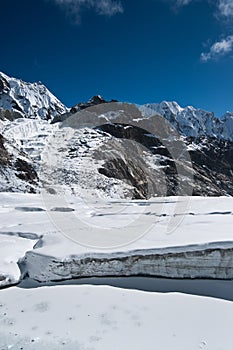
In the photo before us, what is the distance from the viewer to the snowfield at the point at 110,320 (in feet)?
11.1

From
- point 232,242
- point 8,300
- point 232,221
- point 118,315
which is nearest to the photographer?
point 118,315

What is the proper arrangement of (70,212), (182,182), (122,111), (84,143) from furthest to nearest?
1. (122,111)
2. (182,182)
3. (84,143)
4. (70,212)

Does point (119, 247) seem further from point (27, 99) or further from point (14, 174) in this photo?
point (27, 99)

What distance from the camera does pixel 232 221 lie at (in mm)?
6262

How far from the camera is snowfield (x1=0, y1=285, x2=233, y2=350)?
3379 mm

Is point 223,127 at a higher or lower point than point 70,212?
higher

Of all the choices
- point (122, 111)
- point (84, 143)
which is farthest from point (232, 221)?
point (122, 111)

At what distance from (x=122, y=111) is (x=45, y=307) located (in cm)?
6352

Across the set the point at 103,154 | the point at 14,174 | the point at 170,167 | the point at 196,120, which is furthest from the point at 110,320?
the point at 196,120

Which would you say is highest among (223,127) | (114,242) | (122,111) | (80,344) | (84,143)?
(223,127)

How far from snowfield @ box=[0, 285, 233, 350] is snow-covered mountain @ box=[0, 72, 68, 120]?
100457 mm

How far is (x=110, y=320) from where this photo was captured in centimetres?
378

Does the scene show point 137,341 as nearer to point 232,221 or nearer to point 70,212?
point 232,221

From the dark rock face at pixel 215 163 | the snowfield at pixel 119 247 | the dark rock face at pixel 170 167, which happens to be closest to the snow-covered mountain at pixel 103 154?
the dark rock face at pixel 170 167
